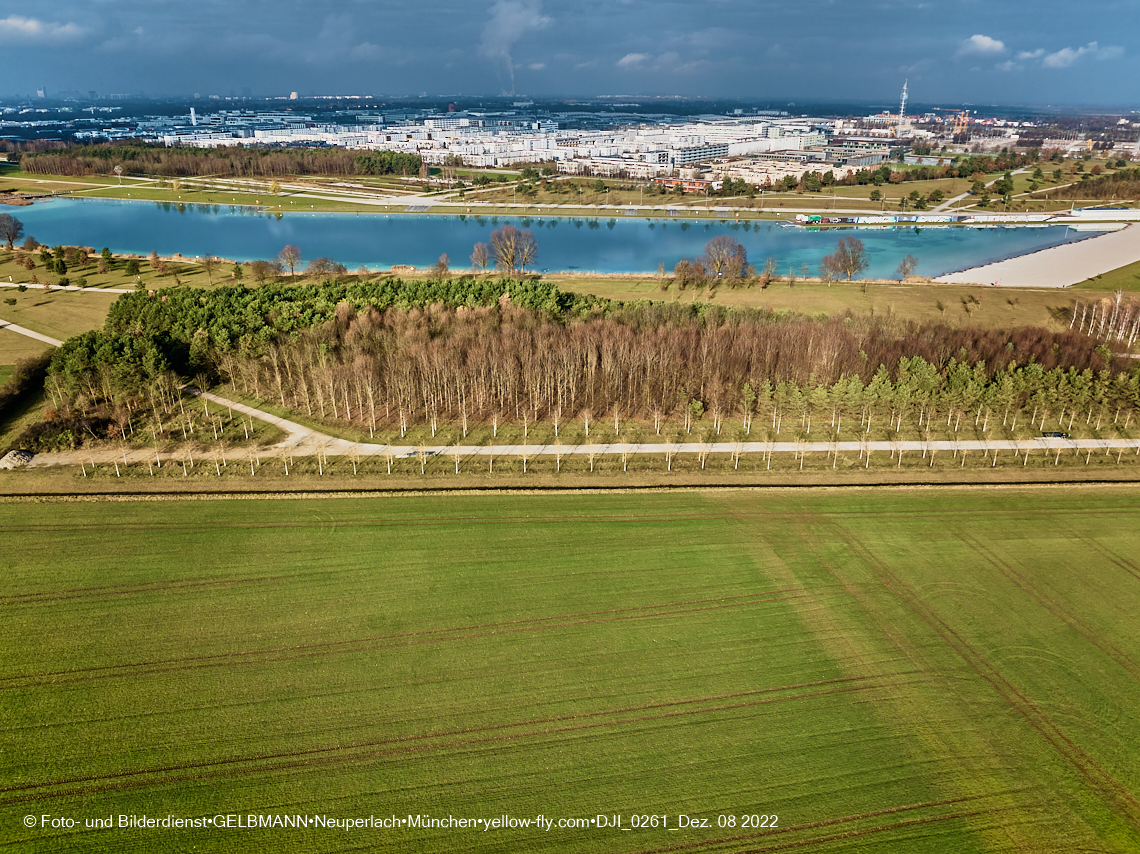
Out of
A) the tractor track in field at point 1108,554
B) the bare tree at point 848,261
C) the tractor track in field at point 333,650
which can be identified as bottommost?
the tractor track in field at point 333,650

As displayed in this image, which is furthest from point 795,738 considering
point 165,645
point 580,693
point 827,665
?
point 165,645

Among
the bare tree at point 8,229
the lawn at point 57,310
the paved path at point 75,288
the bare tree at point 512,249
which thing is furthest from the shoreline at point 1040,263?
the lawn at point 57,310

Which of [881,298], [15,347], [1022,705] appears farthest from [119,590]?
[881,298]

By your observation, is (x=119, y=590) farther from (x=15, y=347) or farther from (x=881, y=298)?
(x=881, y=298)

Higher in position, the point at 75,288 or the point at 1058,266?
the point at 1058,266

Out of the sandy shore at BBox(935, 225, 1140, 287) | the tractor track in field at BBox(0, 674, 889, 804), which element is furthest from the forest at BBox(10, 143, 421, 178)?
the tractor track in field at BBox(0, 674, 889, 804)

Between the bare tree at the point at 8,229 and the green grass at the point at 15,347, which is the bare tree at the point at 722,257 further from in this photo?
the bare tree at the point at 8,229
